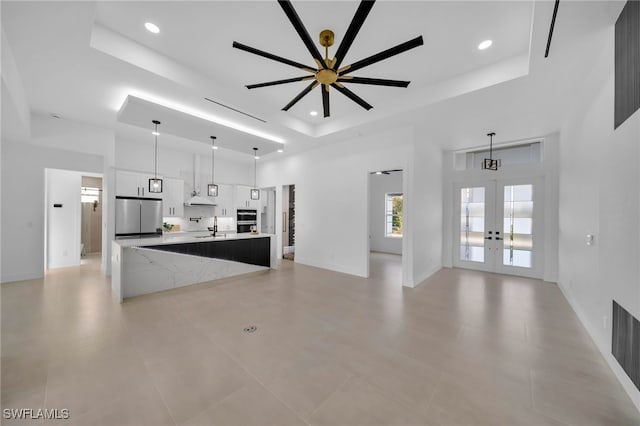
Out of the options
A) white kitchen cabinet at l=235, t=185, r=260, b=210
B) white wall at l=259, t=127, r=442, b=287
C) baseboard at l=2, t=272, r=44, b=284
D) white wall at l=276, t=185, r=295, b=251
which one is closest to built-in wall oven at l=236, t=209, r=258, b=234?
white kitchen cabinet at l=235, t=185, r=260, b=210

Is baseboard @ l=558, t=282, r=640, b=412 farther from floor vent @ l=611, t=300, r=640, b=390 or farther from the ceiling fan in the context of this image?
the ceiling fan

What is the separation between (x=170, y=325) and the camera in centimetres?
308

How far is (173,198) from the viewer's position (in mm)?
6766

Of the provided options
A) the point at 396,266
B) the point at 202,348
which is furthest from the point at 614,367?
the point at 396,266

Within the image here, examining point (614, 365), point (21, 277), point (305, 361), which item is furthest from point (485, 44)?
point (21, 277)

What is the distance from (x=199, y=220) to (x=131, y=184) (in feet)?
6.97

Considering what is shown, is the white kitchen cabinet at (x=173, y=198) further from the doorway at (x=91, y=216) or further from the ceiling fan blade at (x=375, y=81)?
the ceiling fan blade at (x=375, y=81)

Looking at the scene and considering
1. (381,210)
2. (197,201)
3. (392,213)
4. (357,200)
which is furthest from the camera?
(381,210)

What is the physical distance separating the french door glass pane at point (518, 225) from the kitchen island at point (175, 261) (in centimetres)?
606

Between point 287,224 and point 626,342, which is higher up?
point 287,224

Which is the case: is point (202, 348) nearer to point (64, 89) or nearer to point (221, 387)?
point (221, 387)

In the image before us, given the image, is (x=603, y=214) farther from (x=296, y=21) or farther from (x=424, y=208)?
(x=296, y=21)

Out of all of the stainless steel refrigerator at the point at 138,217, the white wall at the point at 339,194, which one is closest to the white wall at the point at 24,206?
the stainless steel refrigerator at the point at 138,217

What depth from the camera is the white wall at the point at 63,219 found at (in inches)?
239
